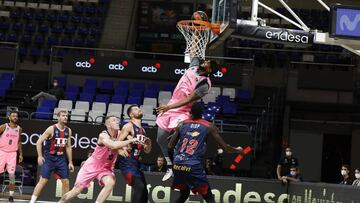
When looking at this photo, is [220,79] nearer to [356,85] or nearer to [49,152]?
[356,85]

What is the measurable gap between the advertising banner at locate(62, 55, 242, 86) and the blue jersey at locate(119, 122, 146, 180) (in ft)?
47.2

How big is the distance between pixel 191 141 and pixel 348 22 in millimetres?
3987

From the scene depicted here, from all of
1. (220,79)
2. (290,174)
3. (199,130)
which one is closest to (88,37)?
(220,79)

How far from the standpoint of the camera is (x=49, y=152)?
1371cm

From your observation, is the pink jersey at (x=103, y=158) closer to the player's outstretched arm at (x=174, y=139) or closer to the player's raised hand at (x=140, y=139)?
the player's raised hand at (x=140, y=139)

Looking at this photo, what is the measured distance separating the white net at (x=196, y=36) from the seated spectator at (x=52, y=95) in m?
12.1

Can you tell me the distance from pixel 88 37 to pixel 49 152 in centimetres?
1530

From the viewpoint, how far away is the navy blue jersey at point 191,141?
32.8 feet

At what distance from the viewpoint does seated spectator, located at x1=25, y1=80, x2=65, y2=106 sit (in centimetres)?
2333

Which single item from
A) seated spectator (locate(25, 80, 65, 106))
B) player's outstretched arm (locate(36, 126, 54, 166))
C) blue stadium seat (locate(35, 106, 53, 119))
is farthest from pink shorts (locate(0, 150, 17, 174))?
seated spectator (locate(25, 80, 65, 106))

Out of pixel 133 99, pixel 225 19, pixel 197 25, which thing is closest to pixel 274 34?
pixel 225 19

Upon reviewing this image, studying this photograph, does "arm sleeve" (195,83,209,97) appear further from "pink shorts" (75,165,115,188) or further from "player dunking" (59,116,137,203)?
"pink shorts" (75,165,115,188)

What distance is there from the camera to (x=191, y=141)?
10047 mm

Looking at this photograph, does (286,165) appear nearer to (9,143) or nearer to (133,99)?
(133,99)
